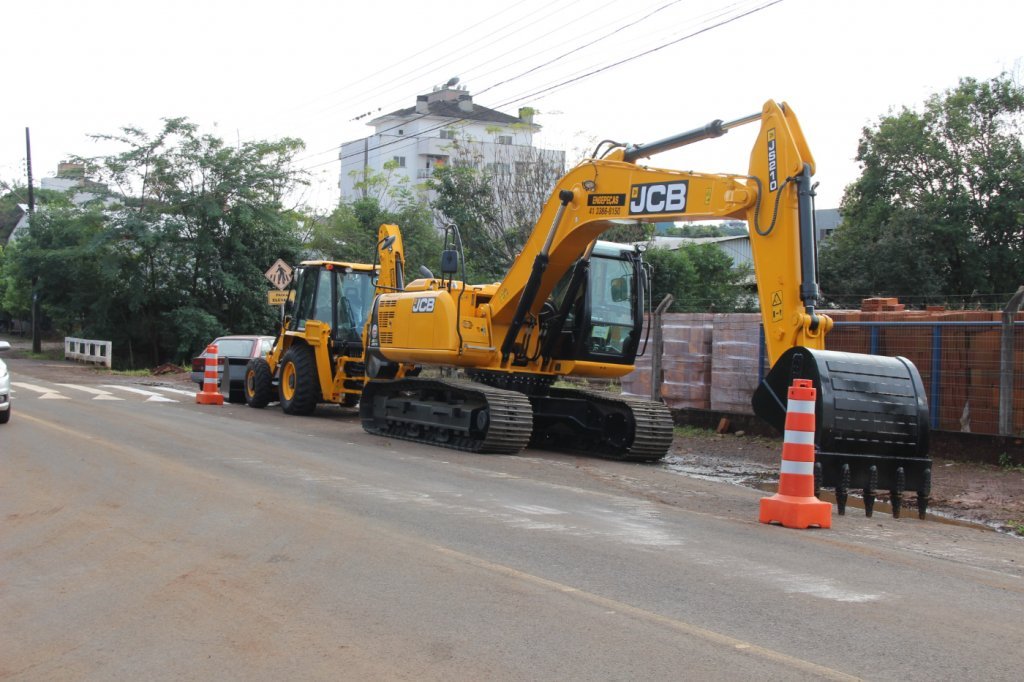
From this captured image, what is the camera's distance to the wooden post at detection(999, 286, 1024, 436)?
1276 cm

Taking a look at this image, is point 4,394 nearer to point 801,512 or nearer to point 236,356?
point 236,356

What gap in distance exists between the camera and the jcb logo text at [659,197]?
35.8 feet

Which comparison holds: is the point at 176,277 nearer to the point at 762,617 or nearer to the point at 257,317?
the point at 257,317

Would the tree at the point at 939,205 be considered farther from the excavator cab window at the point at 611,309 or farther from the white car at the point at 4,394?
the white car at the point at 4,394

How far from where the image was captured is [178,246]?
116 feet

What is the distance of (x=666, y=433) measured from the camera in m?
13.2

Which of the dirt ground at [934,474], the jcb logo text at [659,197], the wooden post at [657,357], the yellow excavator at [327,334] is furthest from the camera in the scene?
the wooden post at [657,357]

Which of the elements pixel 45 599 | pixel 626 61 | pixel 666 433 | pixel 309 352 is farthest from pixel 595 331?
pixel 45 599

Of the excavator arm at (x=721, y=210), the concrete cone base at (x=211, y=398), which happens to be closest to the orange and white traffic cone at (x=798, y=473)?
the excavator arm at (x=721, y=210)

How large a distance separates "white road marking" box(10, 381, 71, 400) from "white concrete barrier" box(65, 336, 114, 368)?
9580 millimetres

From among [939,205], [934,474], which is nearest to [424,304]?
[934,474]

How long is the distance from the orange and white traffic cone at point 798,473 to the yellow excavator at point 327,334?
1051 centimetres

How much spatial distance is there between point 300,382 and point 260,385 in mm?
2054

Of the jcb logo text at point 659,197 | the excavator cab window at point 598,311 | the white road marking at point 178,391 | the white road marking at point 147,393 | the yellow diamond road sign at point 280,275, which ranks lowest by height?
the white road marking at point 178,391
